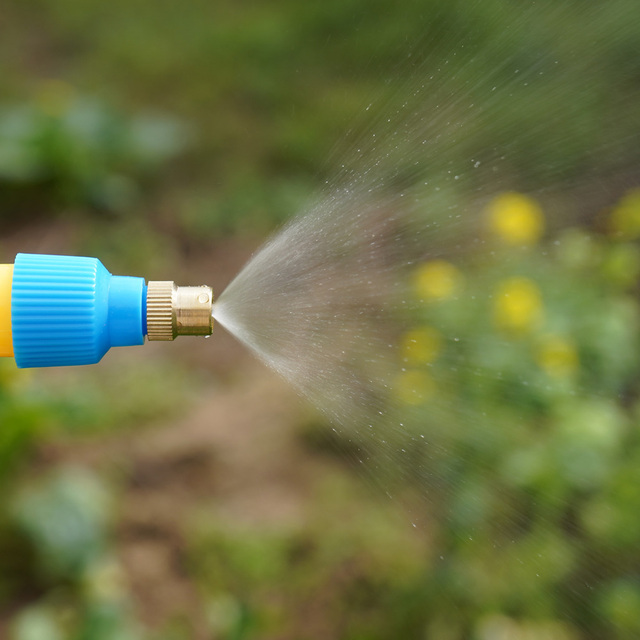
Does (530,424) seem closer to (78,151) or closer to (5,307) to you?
(5,307)

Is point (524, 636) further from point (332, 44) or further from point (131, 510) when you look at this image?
point (332, 44)

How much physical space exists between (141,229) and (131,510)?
1.20m

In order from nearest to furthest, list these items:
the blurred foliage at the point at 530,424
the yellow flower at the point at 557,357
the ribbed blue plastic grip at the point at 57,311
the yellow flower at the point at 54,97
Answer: the ribbed blue plastic grip at the point at 57,311
the blurred foliage at the point at 530,424
the yellow flower at the point at 557,357
the yellow flower at the point at 54,97

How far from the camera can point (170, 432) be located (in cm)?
204

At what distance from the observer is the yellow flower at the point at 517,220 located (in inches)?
67.5

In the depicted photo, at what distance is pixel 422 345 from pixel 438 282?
15cm

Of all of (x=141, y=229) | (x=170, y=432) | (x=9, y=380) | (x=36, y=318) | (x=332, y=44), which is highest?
(x=332, y=44)

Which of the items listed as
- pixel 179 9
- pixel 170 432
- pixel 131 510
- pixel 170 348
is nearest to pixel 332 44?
pixel 179 9

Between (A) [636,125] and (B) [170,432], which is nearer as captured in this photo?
(A) [636,125]

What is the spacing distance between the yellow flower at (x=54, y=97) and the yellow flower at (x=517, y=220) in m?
1.79

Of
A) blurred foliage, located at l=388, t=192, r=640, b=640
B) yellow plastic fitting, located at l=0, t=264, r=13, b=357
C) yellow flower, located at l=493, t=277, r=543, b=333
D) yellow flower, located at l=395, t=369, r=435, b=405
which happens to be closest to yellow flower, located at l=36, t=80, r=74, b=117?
blurred foliage, located at l=388, t=192, r=640, b=640

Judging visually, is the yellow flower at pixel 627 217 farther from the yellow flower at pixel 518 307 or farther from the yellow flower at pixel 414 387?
the yellow flower at pixel 414 387

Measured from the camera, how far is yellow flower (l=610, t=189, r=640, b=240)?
1618 mm

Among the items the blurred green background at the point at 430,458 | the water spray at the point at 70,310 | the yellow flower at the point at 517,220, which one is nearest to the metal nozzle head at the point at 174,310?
the water spray at the point at 70,310
